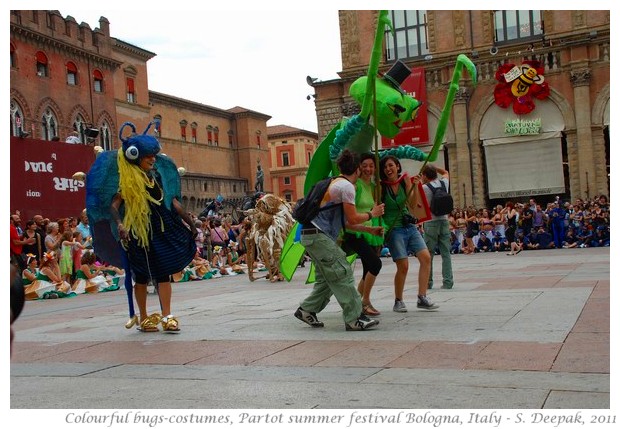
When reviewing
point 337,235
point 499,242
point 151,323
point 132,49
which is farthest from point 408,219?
point 132,49

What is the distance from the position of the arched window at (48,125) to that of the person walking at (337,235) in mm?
39883

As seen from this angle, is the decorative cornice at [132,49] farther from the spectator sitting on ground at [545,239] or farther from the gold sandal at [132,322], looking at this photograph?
the gold sandal at [132,322]

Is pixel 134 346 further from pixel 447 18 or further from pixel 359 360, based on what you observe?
pixel 447 18

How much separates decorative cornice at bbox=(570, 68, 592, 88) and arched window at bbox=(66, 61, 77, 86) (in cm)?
3092

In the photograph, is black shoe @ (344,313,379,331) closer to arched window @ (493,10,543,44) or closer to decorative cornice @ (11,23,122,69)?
arched window @ (493,10,543,44)

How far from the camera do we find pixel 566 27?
1188 inches

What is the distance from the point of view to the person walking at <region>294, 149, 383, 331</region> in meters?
6.66

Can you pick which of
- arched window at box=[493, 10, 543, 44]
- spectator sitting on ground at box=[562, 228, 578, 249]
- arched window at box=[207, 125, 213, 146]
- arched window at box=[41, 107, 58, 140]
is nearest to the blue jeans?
spectator sitting on ground at box=[562, 228, 578, 249]

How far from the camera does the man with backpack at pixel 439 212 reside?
9.59 metres

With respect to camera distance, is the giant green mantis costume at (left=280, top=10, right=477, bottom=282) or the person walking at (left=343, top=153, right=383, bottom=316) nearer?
the person walking at (left=343, top=153, right=383, bottom=316)

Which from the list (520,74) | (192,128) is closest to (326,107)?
(520,74)

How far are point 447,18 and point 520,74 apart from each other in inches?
170

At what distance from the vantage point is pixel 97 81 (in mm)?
50625

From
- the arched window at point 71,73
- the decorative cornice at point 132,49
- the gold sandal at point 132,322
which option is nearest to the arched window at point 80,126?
the arched window at point 71,73
